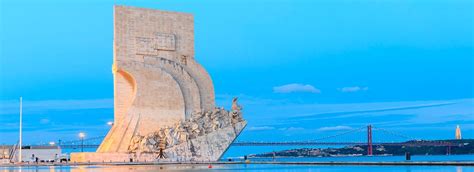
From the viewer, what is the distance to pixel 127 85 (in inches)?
1222

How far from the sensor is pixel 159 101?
1208 inches

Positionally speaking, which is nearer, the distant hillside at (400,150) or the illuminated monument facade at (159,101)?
the illuminated monument facade at (159,101)

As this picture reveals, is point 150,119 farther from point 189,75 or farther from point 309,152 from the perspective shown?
point 309,152

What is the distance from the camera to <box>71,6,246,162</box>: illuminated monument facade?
2986 cm

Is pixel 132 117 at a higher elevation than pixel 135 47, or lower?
lower

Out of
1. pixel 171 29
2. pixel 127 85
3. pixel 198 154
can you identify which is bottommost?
pixel 198 154

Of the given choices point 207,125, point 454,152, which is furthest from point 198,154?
point 454,152

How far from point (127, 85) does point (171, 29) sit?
2813mm

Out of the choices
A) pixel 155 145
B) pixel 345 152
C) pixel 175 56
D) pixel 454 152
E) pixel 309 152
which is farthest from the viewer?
pixel 309 152

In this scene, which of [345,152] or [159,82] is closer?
[159,82]

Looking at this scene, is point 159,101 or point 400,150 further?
point 400,150

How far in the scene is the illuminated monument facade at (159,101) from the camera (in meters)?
29.9

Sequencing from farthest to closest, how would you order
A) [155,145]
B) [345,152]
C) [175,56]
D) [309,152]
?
[309,152], [345,152], [175,56], [155,145]

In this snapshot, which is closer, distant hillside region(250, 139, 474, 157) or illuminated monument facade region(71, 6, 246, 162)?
illuminated monument facade region(71, 6, 246, 162)
